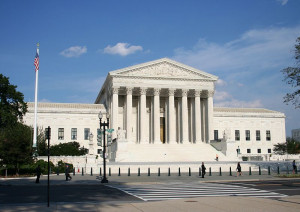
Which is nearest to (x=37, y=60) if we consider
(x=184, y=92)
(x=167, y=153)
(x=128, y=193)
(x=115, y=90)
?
(x=115, y=90)

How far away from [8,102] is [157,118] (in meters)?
27.7

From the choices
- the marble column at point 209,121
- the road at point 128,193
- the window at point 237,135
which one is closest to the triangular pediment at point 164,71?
the marble column at point 209,121

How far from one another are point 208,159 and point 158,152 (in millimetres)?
8673

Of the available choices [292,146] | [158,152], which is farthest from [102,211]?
[292,146]

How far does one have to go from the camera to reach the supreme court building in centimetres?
6331

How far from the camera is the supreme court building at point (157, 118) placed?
2493 inches

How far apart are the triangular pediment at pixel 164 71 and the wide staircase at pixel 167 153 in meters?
14.3

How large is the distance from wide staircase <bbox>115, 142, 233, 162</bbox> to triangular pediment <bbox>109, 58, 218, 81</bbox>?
46.9ft

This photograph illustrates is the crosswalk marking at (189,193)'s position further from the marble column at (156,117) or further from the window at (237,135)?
the window at (237,135)

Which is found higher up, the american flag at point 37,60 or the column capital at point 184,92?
the american flag at point 37,60

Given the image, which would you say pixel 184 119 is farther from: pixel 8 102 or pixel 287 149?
pixel 8 102

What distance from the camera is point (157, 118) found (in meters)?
70.4

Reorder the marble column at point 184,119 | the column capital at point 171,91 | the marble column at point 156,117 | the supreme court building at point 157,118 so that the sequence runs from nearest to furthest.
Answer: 1. the supreme court building at point 157,118
2. the marble column at point 156,117
3. the marble column at point 184,119
4. the column capital at point 171,91

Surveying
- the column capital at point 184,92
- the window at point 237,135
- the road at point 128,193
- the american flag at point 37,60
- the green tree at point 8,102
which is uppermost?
the american flag at point 37,60
